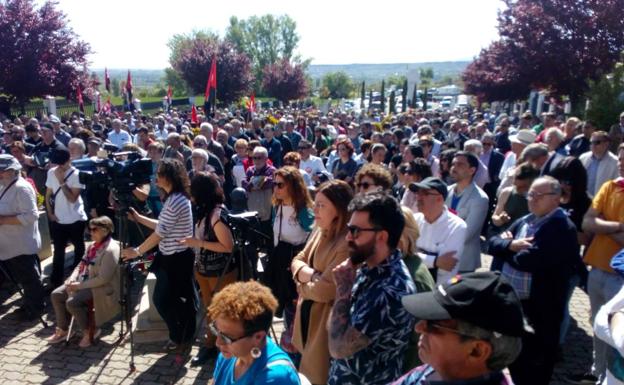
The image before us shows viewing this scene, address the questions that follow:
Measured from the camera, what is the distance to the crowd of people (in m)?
2.11

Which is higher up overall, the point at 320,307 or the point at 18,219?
the point at 320,307

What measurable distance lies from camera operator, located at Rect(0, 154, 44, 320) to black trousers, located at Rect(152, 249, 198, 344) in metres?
1.92

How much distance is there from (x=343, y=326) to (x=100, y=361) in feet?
11.5

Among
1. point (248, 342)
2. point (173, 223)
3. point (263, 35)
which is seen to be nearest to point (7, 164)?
A: point (173, 223)

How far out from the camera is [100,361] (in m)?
4.83

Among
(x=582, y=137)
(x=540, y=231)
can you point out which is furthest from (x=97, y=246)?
(x=582, y=137)

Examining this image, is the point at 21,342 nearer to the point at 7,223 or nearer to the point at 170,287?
the point at 7,223

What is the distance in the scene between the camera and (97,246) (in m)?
5.21

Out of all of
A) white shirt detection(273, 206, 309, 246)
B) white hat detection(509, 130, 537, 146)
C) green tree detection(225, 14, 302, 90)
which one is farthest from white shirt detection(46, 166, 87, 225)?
green tree detection(225, 14, 302, 90)

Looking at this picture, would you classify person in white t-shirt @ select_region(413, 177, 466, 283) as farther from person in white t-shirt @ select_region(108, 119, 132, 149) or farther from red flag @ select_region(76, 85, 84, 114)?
red flag @ select_region(76, 85, 84, 114)

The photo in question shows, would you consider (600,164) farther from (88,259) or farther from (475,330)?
(88,259)

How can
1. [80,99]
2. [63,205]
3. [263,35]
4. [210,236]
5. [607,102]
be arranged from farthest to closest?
[263,35]
[80,99]
[607,102]
[63,205]
[210,236]

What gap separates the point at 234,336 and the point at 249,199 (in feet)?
14.1

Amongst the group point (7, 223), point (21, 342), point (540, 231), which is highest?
point (540, 231)
